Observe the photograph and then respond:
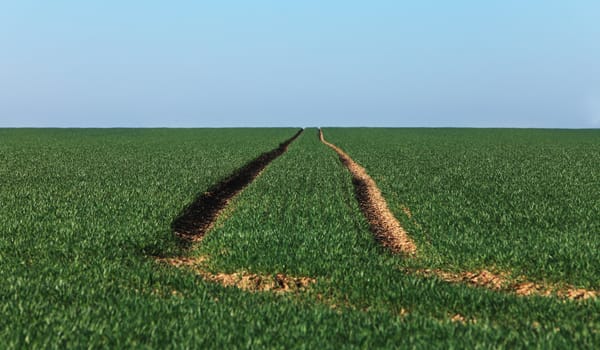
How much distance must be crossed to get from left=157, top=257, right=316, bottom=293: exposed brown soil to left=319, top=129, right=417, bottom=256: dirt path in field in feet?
11.4

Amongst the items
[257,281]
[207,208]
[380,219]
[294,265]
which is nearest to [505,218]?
[380,219]

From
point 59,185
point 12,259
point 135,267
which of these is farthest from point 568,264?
point 59,185

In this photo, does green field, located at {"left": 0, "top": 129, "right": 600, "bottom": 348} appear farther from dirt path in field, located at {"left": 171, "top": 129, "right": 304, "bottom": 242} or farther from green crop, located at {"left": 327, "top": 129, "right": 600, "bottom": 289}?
dirt path in field, located at {"left": 171, "top": 129, "right": 304, "bottom": 242}

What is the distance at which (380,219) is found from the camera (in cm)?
1695

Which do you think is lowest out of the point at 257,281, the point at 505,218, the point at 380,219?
the point at 257,281

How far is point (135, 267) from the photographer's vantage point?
35.1 ft

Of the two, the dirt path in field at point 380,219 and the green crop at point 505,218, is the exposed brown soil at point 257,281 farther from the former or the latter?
the dirt path in field at point 380,219

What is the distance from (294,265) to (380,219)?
660cm

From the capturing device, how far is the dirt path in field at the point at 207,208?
49.5ft

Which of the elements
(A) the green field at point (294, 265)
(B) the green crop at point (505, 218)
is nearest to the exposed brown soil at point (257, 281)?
(A) the green field at point (294, 265)

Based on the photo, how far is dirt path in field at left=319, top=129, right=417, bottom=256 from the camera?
44.9ft

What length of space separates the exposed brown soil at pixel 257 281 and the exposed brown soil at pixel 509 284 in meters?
2.47

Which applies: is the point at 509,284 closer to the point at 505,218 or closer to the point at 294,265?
the point at 294,265

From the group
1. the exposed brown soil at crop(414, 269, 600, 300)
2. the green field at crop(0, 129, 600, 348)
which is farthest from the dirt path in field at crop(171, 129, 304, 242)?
the exposed brown soil at crop(414, 269, 600, 300)
